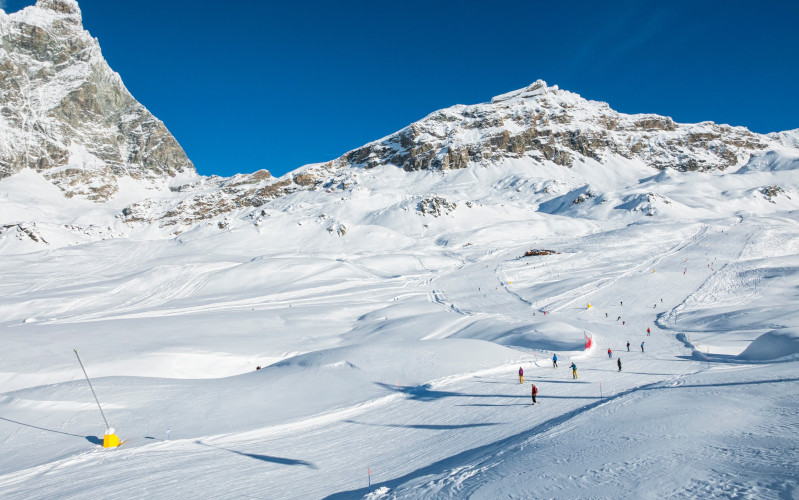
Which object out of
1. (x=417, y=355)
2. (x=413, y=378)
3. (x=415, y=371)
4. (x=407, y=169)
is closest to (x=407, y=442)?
(x=413, y=378)

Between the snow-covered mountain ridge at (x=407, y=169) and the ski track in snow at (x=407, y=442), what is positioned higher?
the snow-covered mountain ridge at (x=407, y=169)

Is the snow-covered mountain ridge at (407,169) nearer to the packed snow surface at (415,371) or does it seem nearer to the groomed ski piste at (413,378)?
the packed snow surface at (415,371)

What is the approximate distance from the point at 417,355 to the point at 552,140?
17408cm

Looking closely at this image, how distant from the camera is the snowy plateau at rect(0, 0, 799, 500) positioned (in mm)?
9273

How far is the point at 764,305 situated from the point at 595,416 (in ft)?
107

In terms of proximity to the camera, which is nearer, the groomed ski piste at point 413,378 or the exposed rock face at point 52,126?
the groomed ski piste at point 413,378

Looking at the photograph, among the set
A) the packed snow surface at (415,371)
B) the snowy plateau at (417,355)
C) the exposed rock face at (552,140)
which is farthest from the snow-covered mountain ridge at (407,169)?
the packed snow surface at (415,371)

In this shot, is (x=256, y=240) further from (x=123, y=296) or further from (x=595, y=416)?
(x=595, y=416)

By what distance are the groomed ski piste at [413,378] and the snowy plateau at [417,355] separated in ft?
0.38

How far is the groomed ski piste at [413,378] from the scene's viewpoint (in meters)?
8.68

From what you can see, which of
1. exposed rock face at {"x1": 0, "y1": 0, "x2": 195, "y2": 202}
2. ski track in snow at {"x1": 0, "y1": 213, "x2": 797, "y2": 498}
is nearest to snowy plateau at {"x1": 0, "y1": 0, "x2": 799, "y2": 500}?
ski track in snow at {"x1": 0, "y1": 213, "x2": 797, "y2": 498}

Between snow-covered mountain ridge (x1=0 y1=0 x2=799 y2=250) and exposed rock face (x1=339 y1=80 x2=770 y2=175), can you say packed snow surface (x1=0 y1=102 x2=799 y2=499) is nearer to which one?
snow-covered mountain ridge (x1=0 y1=0 x2=799 y2=250)

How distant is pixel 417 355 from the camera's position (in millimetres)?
22844

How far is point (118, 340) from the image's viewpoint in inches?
1084
